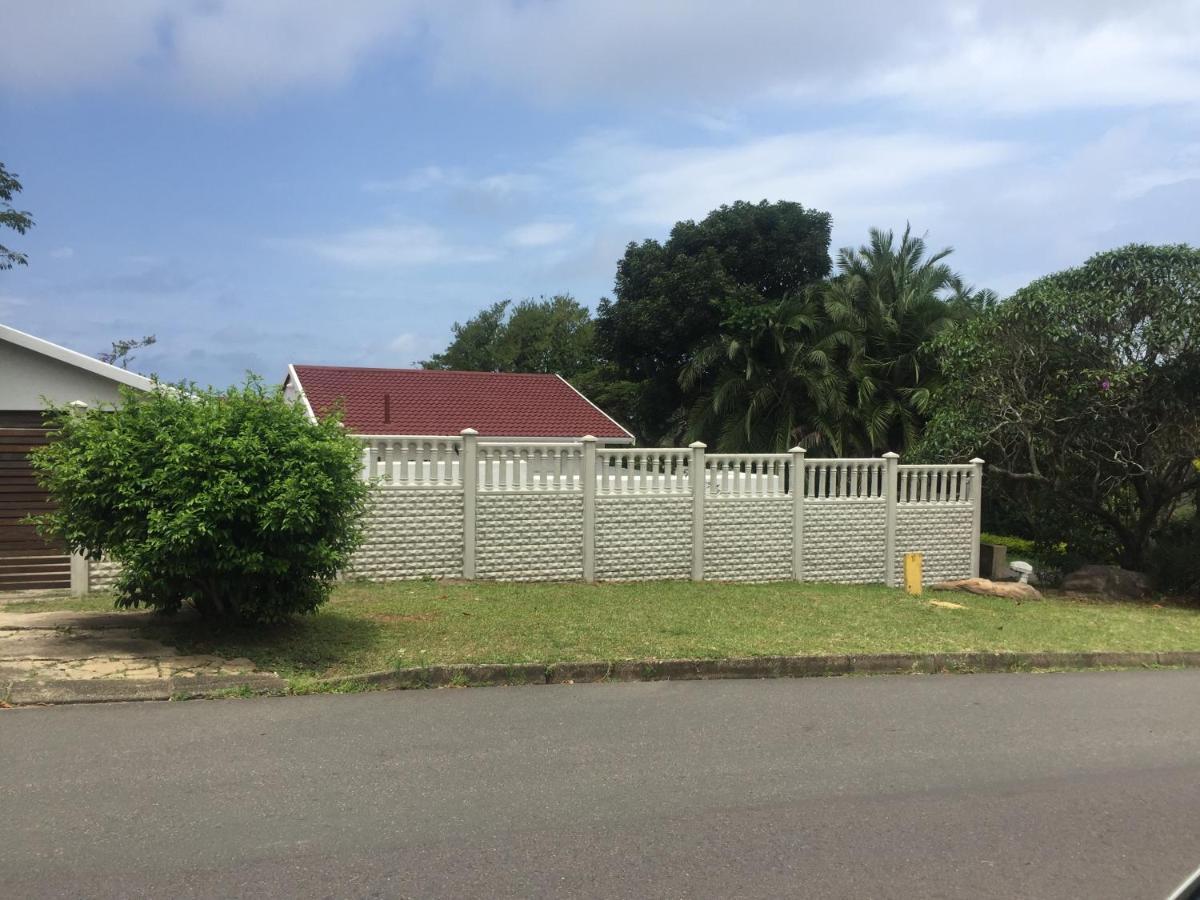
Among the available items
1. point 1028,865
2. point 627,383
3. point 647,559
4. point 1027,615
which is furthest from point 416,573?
point 627,383

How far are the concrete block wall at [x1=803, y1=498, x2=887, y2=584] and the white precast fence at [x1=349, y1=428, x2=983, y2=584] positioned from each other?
0.02 meters

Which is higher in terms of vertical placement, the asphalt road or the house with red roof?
the house with red roof

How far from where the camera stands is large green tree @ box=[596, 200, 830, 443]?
31.5 meters

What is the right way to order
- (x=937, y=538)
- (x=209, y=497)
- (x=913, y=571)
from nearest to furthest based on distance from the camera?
(x=209, y=497) < (x=913, y=571) < (x=937, y=538)

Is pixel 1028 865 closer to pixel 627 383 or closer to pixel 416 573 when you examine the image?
pixel 416 573

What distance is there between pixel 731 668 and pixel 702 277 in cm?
2415

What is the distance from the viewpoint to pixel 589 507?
1285 centimetres

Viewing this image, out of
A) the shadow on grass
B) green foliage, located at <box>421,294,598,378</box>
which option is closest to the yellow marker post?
the shadow on grass

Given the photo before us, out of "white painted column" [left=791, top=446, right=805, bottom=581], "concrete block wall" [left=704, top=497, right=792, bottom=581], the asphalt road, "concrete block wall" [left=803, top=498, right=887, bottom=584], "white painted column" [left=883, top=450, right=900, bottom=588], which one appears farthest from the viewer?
"white painted column" [left=883, top=450, right=900, bottom=588]

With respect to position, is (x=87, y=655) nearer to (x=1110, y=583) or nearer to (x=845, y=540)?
(x=845, y=540)

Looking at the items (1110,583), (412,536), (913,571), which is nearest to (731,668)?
(412,536)

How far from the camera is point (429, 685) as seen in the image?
302 inches

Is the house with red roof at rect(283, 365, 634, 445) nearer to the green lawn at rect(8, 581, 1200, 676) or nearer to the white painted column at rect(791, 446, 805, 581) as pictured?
the white painted column at rect(791, 446, 805, 581)

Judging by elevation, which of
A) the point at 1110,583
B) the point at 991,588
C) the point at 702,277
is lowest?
the point at 1110,583
